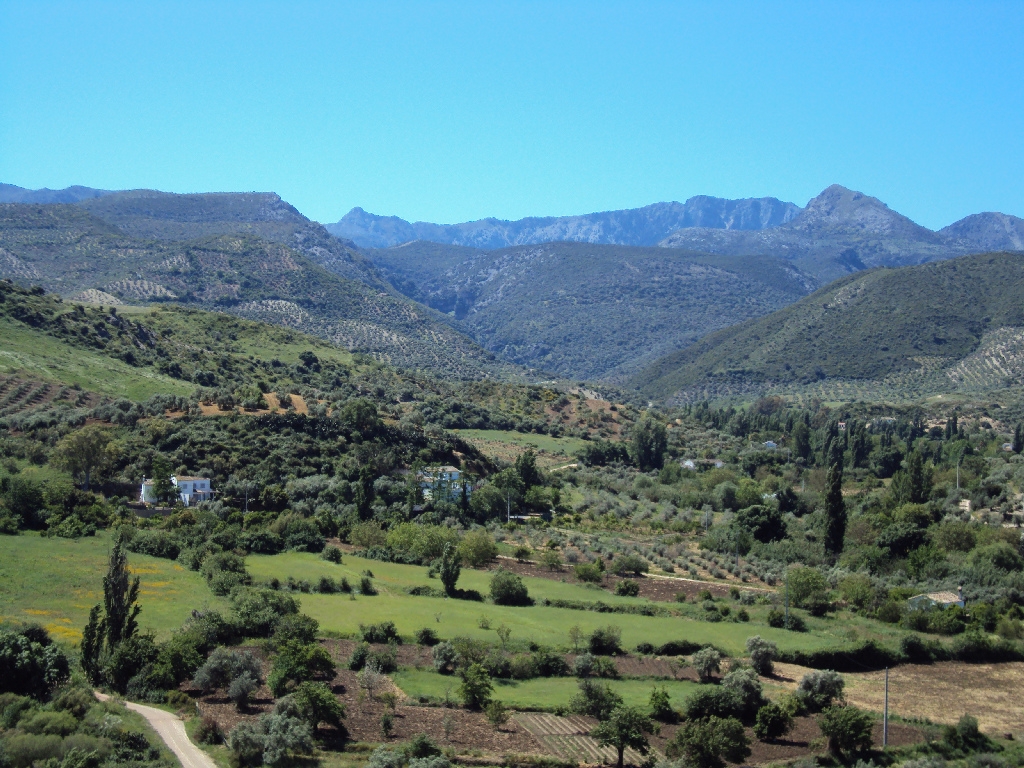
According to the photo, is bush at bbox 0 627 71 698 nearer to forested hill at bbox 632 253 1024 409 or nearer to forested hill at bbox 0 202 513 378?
forested hill at bbox 0 202 513 378

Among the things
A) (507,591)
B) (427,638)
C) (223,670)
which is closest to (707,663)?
(427,638)

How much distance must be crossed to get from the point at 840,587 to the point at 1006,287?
520 ft

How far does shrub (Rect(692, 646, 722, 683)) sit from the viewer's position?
3300cm

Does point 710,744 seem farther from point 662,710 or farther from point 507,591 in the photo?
point 507,591

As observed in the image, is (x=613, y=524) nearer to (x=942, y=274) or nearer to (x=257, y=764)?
(x=257, y=764)

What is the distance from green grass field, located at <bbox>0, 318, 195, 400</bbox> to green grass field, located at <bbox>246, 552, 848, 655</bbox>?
37.9 meters

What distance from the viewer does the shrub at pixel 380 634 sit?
34969mm

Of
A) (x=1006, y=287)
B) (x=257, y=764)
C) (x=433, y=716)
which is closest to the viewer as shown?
(x=257, y=764)

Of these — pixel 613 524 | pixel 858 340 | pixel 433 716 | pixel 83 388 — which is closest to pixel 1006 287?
pixel 858 340

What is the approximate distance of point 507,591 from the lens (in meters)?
42.3

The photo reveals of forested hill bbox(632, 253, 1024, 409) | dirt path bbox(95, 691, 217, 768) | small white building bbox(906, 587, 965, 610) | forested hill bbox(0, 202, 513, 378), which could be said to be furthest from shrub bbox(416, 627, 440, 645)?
forested hill bbox(632, 253, 1024, 409)

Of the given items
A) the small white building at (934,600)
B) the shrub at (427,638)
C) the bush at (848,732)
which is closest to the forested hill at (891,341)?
the small white building at (934,600)

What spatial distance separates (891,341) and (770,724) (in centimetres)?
15494

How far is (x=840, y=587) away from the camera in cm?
4819
